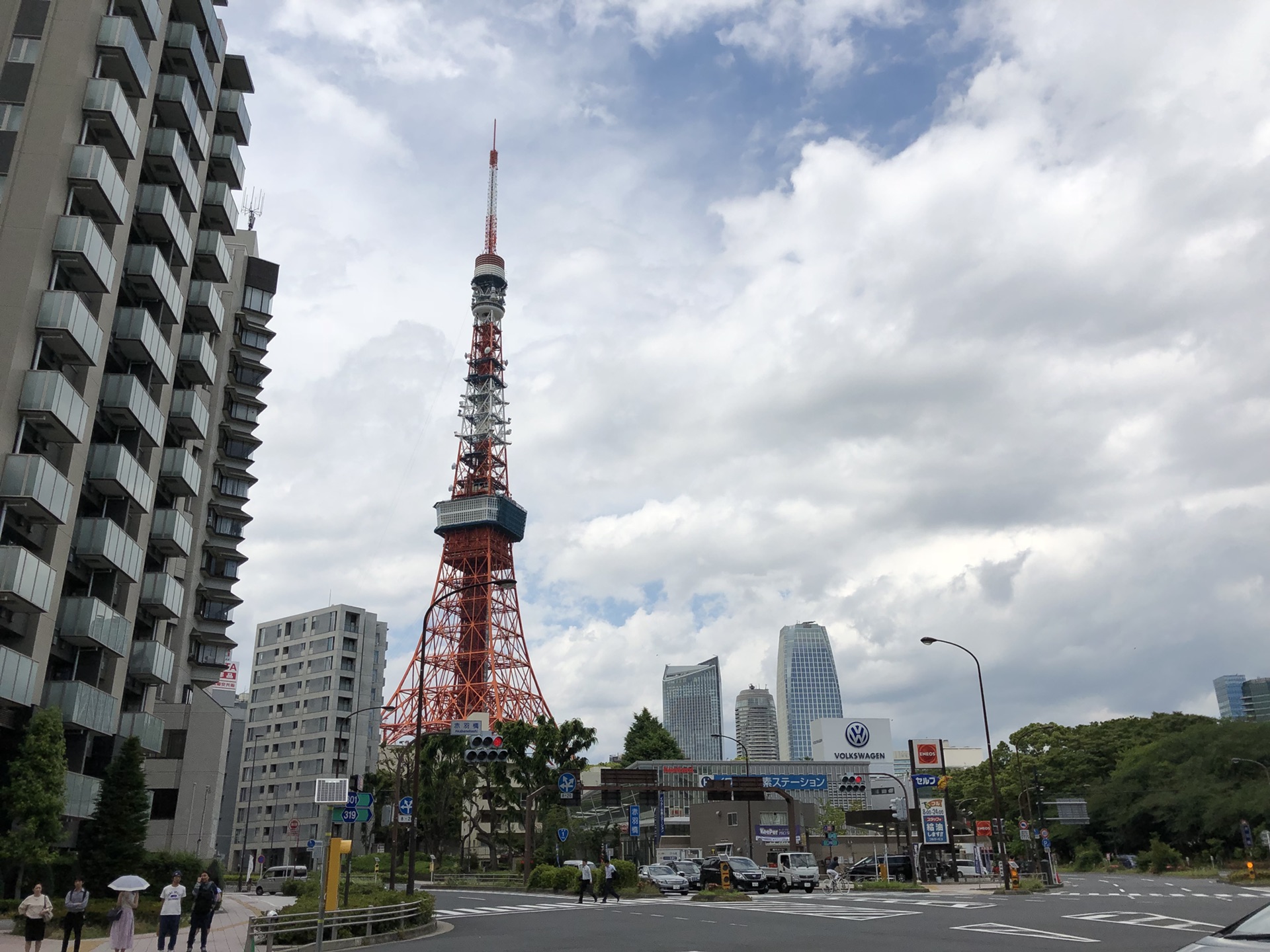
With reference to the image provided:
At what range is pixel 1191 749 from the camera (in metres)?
81.1

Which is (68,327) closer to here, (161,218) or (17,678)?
(161,218)

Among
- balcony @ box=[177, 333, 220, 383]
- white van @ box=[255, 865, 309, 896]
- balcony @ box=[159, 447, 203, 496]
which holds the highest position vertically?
balcony @ box=[177, 333, 220, 383]

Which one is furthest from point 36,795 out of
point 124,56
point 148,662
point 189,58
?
point 189,58

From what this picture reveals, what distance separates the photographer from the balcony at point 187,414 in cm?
4844

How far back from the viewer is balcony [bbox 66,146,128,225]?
3538cm

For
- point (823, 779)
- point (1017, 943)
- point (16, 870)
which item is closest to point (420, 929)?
point (1017, 943)

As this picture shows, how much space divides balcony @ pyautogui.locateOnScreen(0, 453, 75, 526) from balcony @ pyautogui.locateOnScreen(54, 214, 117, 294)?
7.76 m

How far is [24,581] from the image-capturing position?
31.8 m

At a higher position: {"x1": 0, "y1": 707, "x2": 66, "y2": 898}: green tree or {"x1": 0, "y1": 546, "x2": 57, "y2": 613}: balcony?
{"x1": 0, "y1": 546, "x2": 57, "y2": 613}: balcony

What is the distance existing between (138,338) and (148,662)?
1496 cm

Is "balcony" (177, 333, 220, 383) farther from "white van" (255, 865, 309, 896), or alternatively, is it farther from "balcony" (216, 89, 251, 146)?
"white van" (255, 865, 309, 896)

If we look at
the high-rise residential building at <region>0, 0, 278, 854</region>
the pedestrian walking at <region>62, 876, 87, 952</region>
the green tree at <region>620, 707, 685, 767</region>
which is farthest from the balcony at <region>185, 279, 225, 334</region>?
the green tree at <region>620, 707, 685, 767</region>

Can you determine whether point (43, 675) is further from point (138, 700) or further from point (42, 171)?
point (42, 171)

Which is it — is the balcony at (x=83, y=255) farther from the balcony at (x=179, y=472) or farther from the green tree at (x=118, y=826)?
the green tree at (x=118, y=826)
